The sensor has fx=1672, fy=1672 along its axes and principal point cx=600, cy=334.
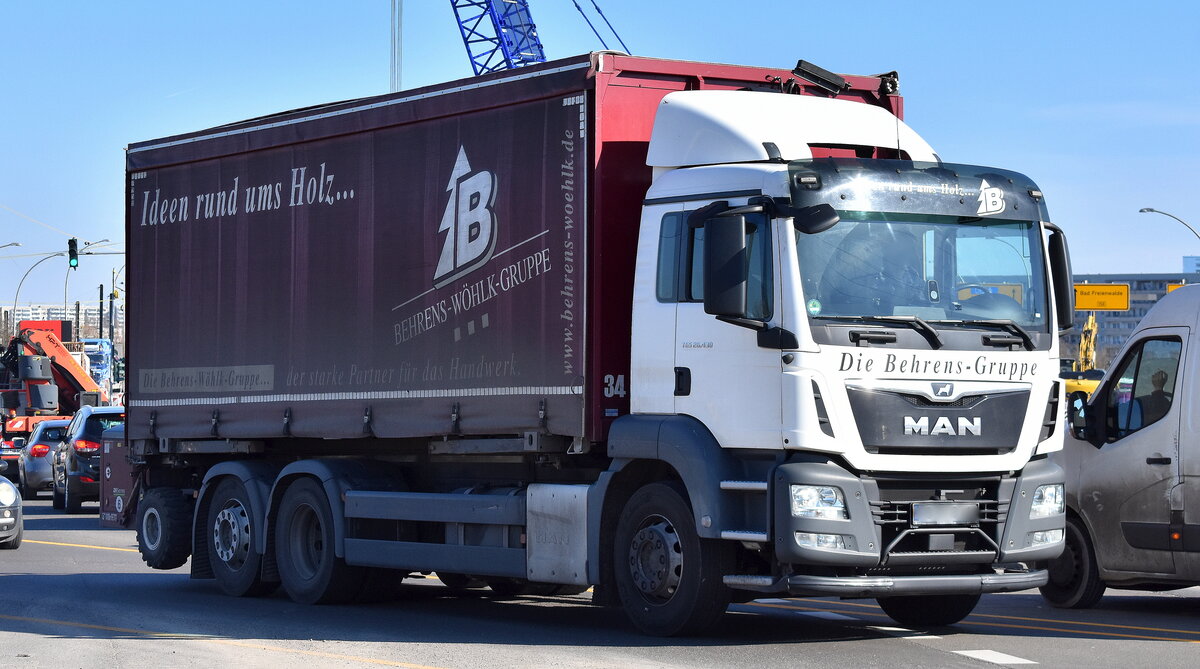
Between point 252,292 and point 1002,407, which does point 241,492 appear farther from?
point 1002,407

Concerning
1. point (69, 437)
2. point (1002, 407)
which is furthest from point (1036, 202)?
point (69, 437)

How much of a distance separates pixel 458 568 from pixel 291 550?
2.39 meters

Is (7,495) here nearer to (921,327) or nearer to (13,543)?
(13,543)

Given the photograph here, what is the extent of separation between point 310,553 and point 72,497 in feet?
56.8

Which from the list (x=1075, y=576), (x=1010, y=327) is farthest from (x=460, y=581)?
Result: (x=1010, y=327)

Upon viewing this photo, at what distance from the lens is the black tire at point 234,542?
1503 cm

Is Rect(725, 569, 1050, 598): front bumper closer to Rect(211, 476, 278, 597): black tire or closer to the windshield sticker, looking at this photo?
the windshield sticker

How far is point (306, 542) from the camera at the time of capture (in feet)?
47.8

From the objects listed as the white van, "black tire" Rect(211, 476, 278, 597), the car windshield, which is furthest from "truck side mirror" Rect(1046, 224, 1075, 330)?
the car windshield

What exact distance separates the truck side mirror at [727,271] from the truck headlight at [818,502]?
1.15 metres

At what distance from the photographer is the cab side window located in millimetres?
12961

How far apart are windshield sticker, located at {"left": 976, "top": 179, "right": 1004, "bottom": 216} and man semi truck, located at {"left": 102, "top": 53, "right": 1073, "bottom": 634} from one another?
32mm

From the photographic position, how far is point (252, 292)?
1509 centimetres

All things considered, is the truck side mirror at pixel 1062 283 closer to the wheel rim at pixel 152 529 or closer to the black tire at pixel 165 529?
the black tire at pixel 165 529
